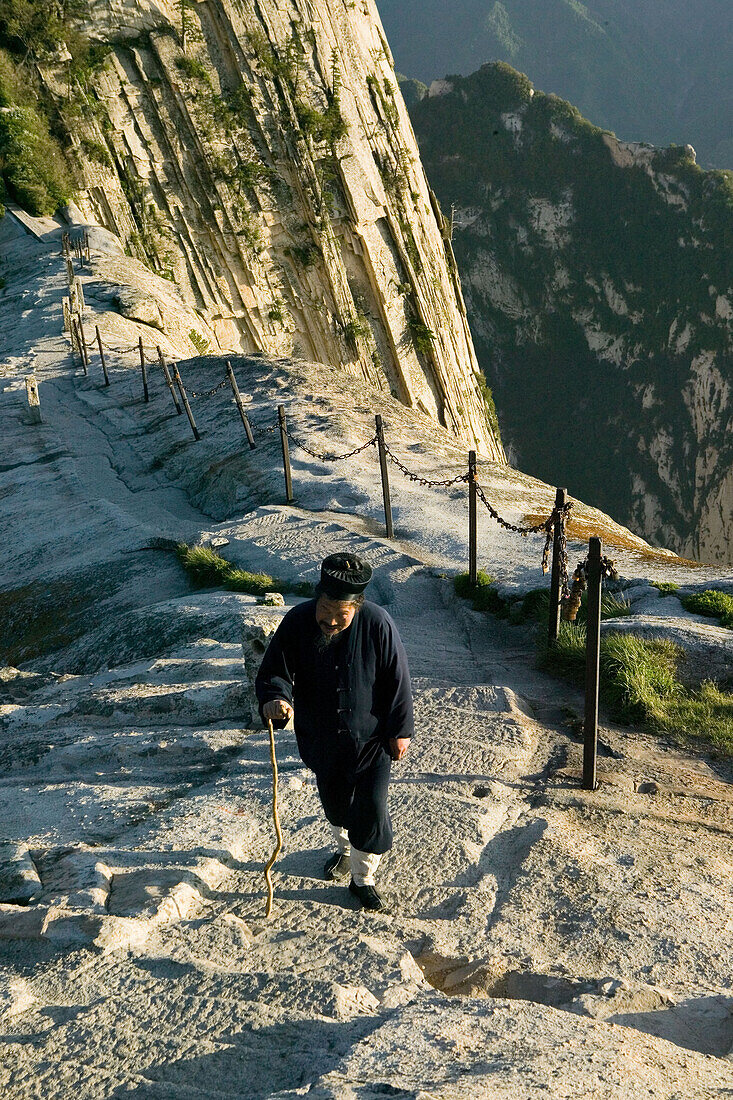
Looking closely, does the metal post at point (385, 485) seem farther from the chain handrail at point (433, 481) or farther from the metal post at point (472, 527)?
the metal post at point (472, 527)

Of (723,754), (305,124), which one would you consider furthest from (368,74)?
(723,754)

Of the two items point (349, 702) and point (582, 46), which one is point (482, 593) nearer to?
point (349, 702)

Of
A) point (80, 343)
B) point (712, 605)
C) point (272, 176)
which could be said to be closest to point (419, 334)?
point (272, 176)

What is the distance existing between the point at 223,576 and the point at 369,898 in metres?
5.61

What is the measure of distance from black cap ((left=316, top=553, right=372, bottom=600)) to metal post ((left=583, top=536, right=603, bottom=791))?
2.07m

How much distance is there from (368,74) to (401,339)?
11320 millimetres

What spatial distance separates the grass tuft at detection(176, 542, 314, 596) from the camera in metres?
8.79

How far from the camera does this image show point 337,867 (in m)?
4.23

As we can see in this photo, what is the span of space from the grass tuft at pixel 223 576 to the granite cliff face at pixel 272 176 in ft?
64.1

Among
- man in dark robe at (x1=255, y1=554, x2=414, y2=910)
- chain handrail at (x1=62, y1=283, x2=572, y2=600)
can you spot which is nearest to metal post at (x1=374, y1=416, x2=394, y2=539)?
chain handrail at (x1=62, y1=283, x2=572, y2=600)

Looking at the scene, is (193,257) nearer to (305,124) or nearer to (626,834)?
(305,124)

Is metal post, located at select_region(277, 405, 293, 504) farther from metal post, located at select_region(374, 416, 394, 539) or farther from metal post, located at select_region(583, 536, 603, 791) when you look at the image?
metal post, located at select_region(583, 536, 603, 791)

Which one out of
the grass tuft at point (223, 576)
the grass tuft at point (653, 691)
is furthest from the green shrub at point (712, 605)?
→ the grass tuft at point (223, 576)

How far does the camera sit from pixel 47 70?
2988cm
